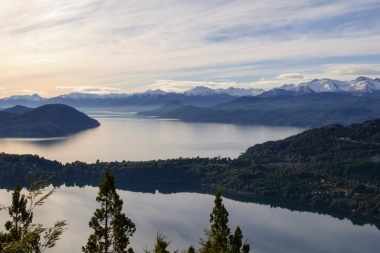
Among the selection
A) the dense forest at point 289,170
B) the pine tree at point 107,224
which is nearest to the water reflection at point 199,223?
the dense forest at point 289,170

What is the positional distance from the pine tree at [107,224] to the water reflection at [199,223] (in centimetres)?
3514

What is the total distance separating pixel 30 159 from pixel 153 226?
64015 millimetres

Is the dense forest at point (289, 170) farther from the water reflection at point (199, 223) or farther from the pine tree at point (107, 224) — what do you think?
the pine tree at point (107, 224)

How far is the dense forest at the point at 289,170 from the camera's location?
95375 mm

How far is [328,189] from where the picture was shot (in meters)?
98.8

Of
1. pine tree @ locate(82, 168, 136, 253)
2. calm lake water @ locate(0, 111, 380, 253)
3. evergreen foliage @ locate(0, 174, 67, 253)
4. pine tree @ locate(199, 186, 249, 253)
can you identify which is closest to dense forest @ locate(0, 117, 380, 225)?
calm lake water @ locate(0, 111, 380, 253)

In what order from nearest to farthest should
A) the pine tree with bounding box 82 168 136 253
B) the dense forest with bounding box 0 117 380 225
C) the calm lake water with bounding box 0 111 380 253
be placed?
the pine tree with bounding box 82 168 136 253, the calm lake water with bounding box 0 111 380 253, the dense forest with bounding box 0 117 380 225

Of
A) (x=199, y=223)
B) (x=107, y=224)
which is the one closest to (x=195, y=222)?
(x=199, y=223)

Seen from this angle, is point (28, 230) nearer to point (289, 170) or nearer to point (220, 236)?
point (220, 236)

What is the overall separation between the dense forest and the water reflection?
7.73 meters

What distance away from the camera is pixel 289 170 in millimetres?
113688

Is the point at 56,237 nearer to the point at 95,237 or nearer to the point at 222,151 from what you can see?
the point at 95,237

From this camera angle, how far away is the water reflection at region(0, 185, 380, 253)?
6656 cm

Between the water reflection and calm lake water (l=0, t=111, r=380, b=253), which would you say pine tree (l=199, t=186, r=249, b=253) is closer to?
calm lake water (l=0, t=111, r=380, b=253)
